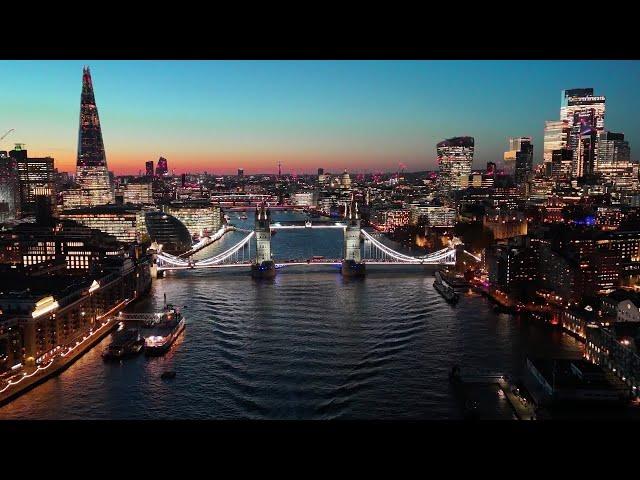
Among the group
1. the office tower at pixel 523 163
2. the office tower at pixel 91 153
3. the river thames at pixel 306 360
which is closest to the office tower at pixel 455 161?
the office tower at pixel 523 163

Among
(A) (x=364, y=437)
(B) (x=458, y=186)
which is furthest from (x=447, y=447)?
(B) (x=458, y=186)

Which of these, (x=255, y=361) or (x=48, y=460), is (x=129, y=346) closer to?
(x=255, y=361)

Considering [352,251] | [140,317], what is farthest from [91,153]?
[140,317]

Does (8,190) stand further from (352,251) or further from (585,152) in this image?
(585,152)

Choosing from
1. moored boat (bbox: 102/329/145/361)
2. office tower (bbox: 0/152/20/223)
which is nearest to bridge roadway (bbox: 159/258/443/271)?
moored boat (bbox: 102/329/145/361)

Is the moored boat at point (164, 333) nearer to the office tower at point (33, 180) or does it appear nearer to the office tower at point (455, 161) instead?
the office tower at point (33, 180)
